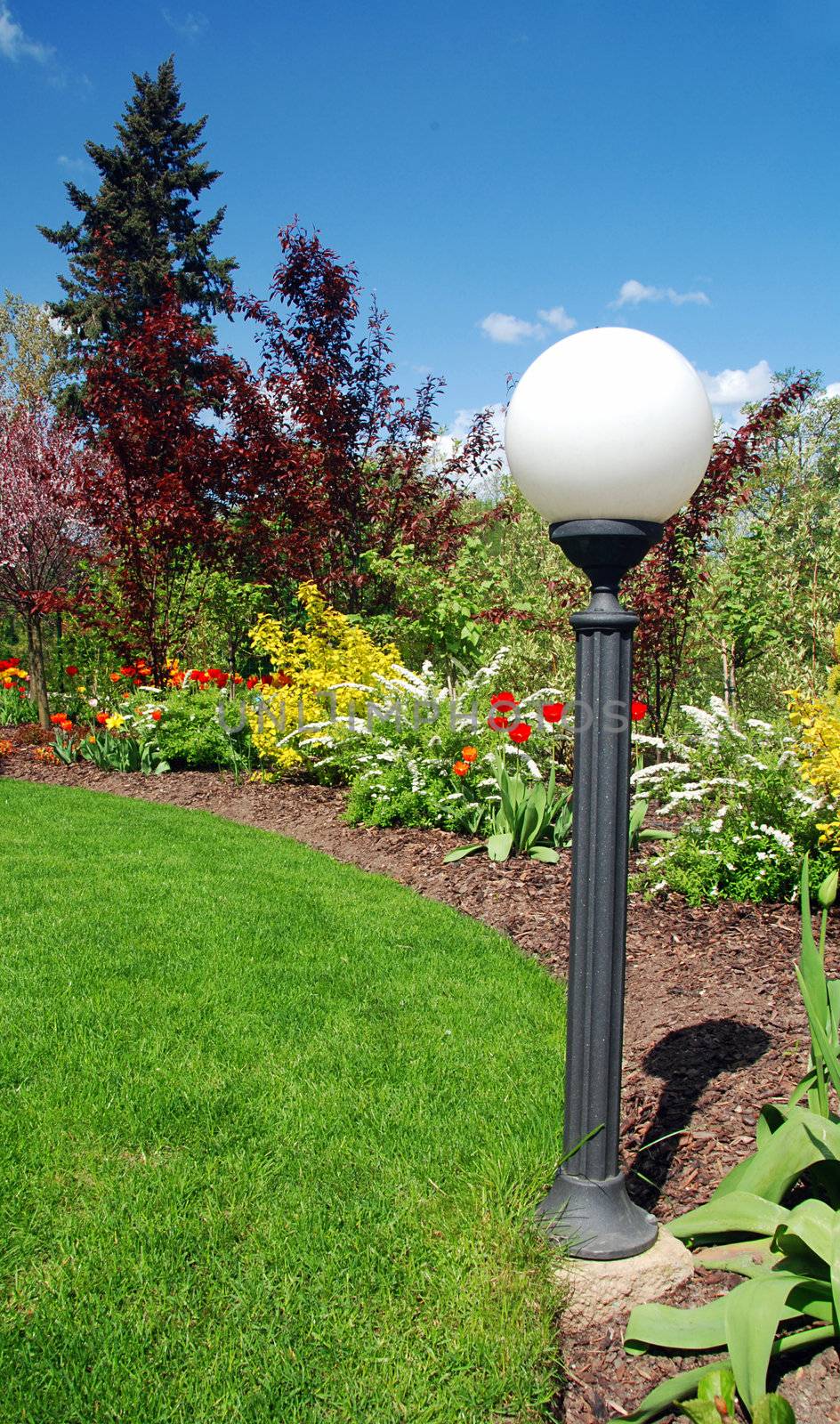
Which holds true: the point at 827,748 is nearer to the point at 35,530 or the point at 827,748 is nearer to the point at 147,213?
the point at 35,530

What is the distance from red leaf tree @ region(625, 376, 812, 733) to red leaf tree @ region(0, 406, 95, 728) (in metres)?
6.02

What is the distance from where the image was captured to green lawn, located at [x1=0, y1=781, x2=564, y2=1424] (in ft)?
5.78

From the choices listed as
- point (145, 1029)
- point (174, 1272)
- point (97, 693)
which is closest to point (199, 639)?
point (97, 693)

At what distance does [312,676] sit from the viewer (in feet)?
23.7

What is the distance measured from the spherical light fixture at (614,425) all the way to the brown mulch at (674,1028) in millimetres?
1602

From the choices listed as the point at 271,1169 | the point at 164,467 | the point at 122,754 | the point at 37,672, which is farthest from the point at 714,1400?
the point at 37,672

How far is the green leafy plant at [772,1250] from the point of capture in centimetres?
157

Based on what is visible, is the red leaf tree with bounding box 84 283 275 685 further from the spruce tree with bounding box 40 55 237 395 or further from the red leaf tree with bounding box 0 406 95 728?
the spruce tree with bounding box 40 55 237 395

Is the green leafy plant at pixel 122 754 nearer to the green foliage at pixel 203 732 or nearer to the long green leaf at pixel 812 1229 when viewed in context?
the green foliage at pixel 203 732

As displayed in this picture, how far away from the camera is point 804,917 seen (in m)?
2.09

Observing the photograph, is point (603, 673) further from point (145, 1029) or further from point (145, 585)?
point (145, 585)

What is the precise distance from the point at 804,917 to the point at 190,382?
20.3 m

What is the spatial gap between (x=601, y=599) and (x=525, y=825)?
3275mm

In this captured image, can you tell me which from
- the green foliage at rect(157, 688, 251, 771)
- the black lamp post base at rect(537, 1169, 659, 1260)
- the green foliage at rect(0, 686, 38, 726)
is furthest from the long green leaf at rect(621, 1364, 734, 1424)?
the green foliage at rect(0, 686, 38, 726)
